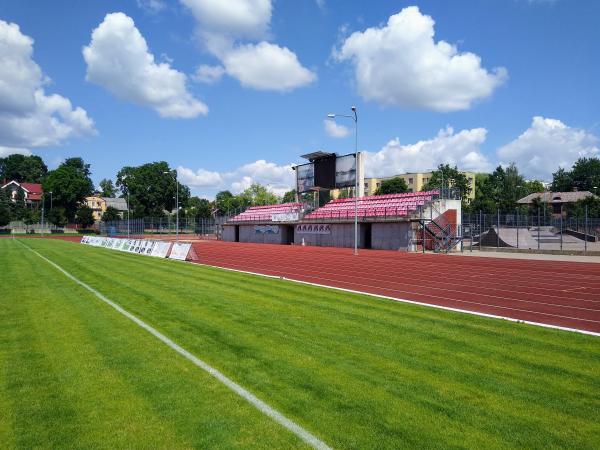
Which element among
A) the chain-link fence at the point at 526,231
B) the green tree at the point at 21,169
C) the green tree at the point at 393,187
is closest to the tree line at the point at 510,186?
the green tree at the point at 393,187

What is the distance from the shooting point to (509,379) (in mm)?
5926

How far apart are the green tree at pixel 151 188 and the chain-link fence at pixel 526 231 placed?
8257 cm

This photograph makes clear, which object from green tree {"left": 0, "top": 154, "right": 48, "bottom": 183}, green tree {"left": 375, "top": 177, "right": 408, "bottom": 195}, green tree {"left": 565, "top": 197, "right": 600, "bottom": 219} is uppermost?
green tree {"left": 0, "top": 154, "right": 48, "bottom": 183}

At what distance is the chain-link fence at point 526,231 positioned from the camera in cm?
3906

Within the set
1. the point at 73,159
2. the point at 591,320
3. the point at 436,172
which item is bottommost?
the point at 591,320

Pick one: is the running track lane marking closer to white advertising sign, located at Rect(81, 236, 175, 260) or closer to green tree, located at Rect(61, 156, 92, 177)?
white advertising sign, located at Rect(81, 236, 175, 260)

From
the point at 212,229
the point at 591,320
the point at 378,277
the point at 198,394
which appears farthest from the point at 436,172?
the point at 198,394

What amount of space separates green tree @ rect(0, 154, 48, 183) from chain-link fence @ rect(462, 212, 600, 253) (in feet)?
487

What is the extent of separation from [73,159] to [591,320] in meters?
142

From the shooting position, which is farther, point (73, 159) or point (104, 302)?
point (73, 159)

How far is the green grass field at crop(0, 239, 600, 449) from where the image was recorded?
4352 millimetres

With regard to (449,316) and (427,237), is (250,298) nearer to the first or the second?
(449,316)

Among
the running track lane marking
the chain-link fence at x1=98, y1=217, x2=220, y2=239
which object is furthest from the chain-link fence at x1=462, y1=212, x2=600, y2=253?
the chain-link fence at x1=98, y1=217, x2=220, y2=239

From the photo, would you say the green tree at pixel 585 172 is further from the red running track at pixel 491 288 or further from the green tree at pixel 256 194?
the red running track at pixel 491 288
